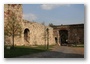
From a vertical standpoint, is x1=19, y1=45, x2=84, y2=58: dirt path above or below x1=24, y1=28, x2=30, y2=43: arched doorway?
below

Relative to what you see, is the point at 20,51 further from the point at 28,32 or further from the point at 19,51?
the point at 28,32

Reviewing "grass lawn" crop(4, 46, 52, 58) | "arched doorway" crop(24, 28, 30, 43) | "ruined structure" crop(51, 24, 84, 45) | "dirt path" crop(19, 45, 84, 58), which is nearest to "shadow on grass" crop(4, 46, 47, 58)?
"grass lawn" crop(4, 46, 52, 58)

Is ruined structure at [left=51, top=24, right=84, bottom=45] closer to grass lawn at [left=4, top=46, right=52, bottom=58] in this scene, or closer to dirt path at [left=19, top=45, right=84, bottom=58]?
dirt path at [left=19, top=45, right=84, bottom=58]

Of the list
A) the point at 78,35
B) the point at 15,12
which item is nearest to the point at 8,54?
the point at 15,12

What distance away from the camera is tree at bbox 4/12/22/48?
7254 mm

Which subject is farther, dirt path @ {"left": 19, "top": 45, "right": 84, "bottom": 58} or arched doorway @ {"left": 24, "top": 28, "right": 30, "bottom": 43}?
arched doorway @ {"left": 24, "top": 28, "right": 30, "bottom": 43}

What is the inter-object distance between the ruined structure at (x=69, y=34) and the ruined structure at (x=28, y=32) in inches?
5.5

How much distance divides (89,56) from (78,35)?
0.53 m

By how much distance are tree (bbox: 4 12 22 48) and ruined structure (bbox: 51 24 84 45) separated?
31.1 inches

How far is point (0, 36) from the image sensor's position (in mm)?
7203

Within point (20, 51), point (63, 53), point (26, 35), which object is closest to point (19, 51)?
point (20, 51)

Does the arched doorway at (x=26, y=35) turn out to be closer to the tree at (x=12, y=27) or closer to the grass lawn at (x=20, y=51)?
the tree at (x=12, y=27)

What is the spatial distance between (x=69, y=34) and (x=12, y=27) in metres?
1.31

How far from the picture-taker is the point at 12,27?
7.34m
